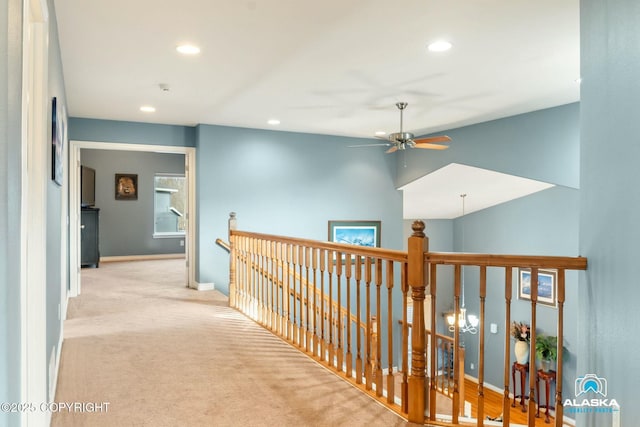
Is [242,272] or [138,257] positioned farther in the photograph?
[138,257]

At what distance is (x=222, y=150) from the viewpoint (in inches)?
253

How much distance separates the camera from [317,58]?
12.0ft

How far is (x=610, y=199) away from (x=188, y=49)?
117 inches

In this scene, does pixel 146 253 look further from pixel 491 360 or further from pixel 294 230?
pixel 491 360

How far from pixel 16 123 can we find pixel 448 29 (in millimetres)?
2784

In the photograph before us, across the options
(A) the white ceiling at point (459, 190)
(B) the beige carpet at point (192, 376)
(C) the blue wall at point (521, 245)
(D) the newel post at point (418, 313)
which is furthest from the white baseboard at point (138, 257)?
(D) the newel post at point (418, 313)

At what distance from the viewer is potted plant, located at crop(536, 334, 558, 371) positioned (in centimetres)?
765

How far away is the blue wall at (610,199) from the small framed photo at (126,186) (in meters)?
9.73

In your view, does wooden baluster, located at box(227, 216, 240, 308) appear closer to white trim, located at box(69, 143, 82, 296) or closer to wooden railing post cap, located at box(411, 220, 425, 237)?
white trim, located at box(69, 143, 82, 296)

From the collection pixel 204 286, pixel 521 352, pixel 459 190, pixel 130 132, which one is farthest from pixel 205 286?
pixel 521 352

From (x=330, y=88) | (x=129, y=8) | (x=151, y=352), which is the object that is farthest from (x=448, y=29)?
(x=151, y=352)

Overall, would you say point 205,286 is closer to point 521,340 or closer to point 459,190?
point 459,190

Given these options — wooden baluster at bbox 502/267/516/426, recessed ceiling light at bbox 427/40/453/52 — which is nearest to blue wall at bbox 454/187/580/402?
recessed ceiling light at bbox 427/40/453/52

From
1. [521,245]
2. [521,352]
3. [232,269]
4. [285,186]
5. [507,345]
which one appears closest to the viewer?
[507,345]
